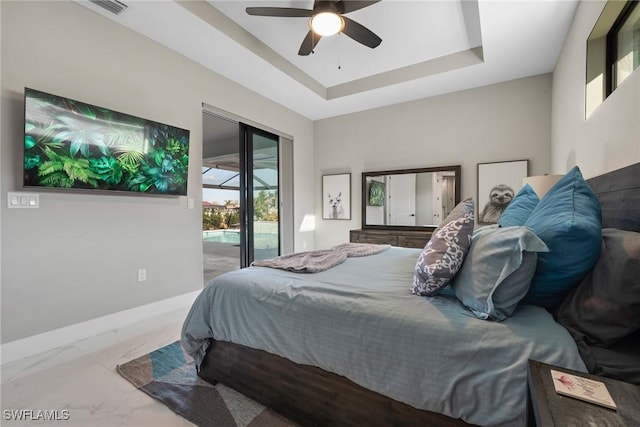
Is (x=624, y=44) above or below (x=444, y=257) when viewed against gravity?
above

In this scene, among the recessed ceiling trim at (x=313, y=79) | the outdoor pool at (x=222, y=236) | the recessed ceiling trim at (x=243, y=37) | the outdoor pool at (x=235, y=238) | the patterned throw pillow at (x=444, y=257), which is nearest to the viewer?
the patterned throw pillow at (x=444, y=257)

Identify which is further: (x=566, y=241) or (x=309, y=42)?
(x=309, y=42)

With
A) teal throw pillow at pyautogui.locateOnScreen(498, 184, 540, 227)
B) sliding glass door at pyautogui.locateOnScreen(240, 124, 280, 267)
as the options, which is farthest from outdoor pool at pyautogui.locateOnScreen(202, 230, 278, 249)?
teal throw pillow at pyautogui.locateOnScreen(498, 184, 540, 227)

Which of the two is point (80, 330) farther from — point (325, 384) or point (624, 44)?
point (624, 44)

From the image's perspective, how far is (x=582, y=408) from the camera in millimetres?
611

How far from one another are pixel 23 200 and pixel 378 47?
3.63 meters

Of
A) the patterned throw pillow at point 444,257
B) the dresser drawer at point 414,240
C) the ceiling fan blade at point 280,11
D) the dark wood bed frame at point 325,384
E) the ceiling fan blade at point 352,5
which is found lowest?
the dark wood bed frame at point 325,384

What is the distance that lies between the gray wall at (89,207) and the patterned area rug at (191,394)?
0.90 meters

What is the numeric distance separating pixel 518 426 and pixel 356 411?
0.59 m

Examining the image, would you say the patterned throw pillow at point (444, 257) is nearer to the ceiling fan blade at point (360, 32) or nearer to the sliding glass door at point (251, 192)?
the ceiling fan blade at point (360, 32)

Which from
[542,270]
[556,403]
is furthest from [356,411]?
[542,270]

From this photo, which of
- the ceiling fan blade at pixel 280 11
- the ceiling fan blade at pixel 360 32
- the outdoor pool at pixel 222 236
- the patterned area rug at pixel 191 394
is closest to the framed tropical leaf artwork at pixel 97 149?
the ceiling fan blade at pixel 280 11

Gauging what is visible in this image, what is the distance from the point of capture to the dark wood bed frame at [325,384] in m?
1.14

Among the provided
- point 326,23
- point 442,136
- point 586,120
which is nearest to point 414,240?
point 442,136
